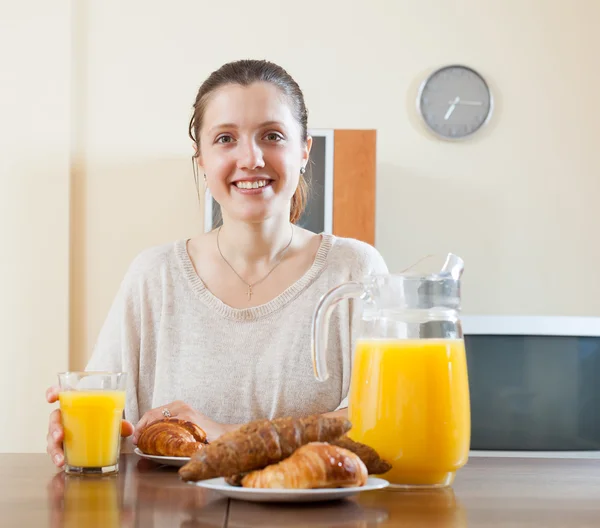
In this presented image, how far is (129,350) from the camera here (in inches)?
67.0

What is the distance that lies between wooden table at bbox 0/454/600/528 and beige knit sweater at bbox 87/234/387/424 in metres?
0.63

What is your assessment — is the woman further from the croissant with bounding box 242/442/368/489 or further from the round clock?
the round clock

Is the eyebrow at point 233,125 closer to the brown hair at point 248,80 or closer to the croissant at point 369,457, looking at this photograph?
the brown hair at point 248,80

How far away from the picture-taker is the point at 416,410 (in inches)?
34.4

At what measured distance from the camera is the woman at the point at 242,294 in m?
1.64

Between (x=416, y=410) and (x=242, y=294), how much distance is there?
2.96 feet

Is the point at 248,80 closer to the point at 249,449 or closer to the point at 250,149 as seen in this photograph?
the point at 250,149

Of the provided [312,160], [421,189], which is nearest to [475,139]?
[421,189]

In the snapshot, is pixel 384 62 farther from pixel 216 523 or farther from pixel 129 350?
pixel 216 523

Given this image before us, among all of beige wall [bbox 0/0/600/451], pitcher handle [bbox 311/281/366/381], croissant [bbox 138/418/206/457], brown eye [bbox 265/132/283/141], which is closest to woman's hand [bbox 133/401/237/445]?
croissant [bbox 138/418/206/457]

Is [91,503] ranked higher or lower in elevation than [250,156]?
lower

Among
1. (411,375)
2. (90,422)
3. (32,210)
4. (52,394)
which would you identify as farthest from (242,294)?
(32,210)

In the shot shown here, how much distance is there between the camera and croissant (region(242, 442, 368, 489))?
2.48ft

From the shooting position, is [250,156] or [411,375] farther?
[250,156]
